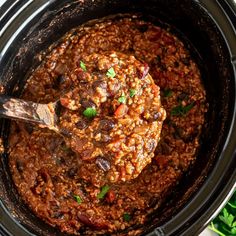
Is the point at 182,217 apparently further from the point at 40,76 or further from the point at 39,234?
the point at 40,76

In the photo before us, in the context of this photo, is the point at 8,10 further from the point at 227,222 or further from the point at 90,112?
the point at 227,222

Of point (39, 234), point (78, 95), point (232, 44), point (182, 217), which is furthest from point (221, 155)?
point (39, 234)

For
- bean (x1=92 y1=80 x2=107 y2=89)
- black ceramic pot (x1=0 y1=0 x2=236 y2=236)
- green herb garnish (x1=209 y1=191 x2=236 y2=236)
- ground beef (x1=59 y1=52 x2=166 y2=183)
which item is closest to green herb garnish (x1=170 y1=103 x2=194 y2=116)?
black ceramic pot (x1=0 y1=0 x2=236 y2=236)

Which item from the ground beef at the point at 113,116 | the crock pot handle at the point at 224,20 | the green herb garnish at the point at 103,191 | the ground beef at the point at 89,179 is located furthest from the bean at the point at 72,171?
the crock pot handle at the point at 224,20

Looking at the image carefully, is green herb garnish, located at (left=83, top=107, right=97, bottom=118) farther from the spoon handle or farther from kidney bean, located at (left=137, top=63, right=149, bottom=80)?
kidney bean, located at (left=137, top=63, right=149, bottom=80)

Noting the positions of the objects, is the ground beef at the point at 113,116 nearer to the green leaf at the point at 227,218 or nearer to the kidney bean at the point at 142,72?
the kidney bean at the point at 142,72

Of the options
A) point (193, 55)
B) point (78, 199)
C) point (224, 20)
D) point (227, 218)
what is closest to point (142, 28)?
point (193, 55)

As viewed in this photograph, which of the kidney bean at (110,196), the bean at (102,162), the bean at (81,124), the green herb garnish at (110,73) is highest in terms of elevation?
the green herb garnish at (110,73)
